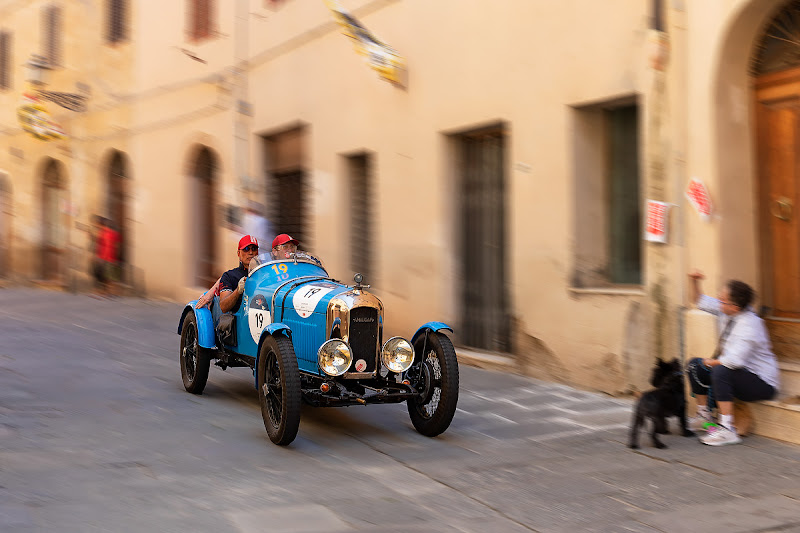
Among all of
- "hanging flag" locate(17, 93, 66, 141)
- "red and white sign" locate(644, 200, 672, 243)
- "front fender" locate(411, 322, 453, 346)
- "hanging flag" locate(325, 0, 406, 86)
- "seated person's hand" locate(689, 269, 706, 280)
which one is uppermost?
"hanging flag" locate(17, 93, 66, 141)

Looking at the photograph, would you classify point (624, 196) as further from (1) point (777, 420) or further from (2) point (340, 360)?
(2) point (340, 360)

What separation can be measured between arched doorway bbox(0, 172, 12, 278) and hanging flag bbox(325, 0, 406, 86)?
16259 millimetres

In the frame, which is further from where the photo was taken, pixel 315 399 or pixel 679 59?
pixel 679 59

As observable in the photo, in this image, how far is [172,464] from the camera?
5.89 metres

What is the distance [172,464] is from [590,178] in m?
5.18

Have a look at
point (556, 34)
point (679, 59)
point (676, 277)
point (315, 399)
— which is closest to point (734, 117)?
point (679, 59)

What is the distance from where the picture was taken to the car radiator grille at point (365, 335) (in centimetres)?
678

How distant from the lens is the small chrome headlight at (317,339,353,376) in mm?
6555

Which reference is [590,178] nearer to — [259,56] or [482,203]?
[482,203]

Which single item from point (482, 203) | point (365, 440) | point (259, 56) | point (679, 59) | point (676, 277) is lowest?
point (365, 440)

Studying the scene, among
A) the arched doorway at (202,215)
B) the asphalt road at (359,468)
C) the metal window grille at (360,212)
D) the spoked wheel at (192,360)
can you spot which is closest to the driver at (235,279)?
the spoked wheel at (192,360)

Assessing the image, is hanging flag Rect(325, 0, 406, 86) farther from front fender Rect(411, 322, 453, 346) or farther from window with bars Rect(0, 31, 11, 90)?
window with bars Rect(0, 31, 11, 90)

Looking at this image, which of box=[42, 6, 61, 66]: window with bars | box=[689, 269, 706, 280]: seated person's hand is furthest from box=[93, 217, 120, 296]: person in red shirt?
box=[689, 269, 706, 280]: seated person's hand

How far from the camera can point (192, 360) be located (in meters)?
8.62
